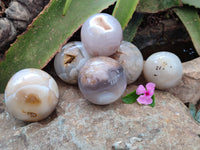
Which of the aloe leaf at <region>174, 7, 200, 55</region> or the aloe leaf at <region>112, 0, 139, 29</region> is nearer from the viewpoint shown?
the aloe leaf at <region>112, 0, 139, 29</region>

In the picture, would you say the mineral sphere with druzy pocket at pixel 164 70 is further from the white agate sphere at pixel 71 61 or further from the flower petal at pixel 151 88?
the white agate sphere at pixel 71 61

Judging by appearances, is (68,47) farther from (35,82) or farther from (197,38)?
(197,38)

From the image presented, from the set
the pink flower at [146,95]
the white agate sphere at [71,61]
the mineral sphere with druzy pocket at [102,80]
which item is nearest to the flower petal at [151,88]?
the pink flower at [146,95]

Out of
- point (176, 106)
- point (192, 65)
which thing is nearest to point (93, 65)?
point (176, 106)

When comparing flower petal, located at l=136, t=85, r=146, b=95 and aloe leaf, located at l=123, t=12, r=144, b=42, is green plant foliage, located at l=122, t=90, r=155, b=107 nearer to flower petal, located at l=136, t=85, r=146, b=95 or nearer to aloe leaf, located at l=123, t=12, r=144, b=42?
flower petal, located at l=136, t=85, r=146, b=95

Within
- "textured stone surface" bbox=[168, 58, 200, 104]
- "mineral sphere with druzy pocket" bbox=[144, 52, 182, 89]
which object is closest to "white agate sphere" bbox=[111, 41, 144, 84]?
"mineral sphere with druzy pocket" bbox=[144, 52, 182, 89]
